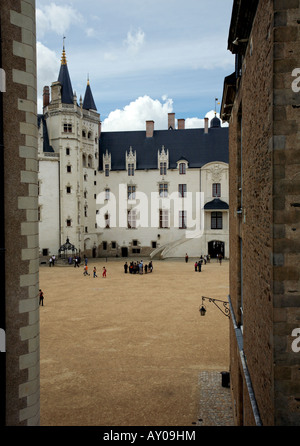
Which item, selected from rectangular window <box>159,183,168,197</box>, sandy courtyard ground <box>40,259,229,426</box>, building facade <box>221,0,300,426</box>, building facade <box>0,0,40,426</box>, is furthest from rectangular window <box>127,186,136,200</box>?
building facade <box>221,0,300,426</box>

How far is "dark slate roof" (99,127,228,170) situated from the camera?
2021 inches

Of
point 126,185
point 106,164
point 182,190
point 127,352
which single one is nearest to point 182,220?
point 182,190

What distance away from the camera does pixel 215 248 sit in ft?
160

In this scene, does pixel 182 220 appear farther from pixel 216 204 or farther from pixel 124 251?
pixel 124 251

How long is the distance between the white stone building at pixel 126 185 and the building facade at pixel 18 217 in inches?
1563

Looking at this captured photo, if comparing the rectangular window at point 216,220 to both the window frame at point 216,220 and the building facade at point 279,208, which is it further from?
the building facade at point 279,208

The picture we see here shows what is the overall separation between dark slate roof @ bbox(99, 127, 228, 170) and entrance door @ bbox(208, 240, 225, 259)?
1063cm

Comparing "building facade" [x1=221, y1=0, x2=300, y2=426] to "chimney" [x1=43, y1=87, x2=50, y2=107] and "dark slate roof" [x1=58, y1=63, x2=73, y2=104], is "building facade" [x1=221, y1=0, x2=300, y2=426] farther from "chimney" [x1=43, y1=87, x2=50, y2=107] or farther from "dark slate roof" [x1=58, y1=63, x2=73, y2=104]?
"chimney" [x1=43, y1=87, x2=50, y2=107]

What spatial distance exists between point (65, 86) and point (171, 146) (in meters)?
16.0

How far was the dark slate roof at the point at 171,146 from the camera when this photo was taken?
51.3 m

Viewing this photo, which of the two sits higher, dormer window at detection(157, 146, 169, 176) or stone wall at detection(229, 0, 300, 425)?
dormer window at detection(157, 146, 169, 176)

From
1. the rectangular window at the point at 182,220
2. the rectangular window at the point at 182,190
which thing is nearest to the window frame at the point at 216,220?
the rectangular window at the point at 182,220

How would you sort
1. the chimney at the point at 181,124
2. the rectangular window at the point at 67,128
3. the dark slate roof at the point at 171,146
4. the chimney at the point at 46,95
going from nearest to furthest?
the rectangular window at the point at 67,128 < the chimney at the point at 46,95 < the dark slate roof at the point at 171,146 < the chimney at the point at 181,124

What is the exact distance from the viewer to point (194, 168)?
50.7 meters
